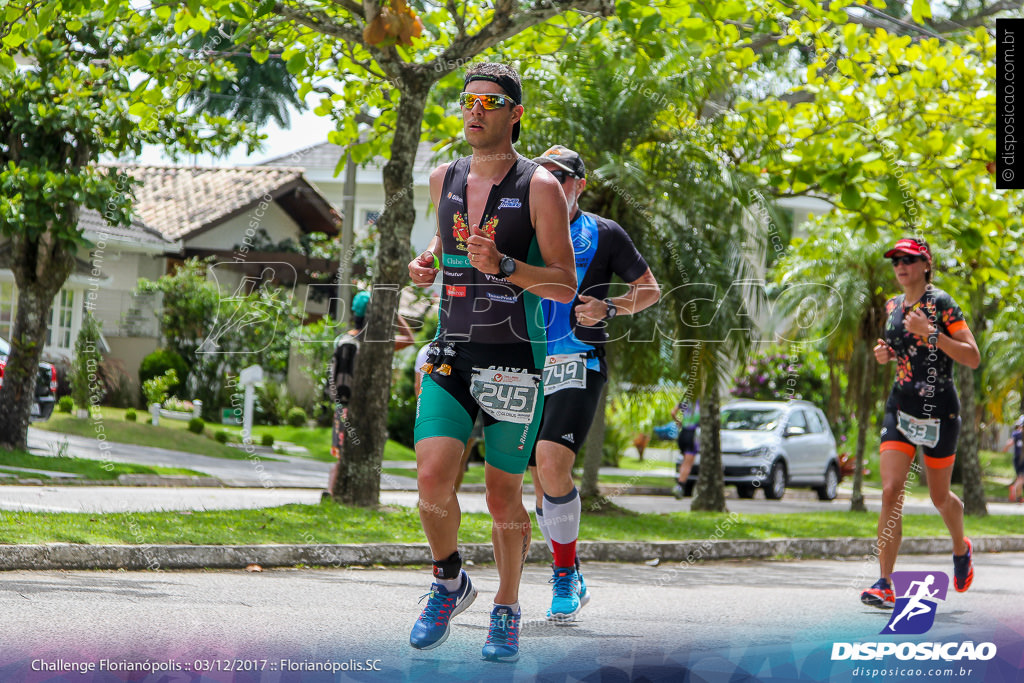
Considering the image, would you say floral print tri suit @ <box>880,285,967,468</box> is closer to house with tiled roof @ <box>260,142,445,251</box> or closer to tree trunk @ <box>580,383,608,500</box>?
tree trunk @ <box>580,383,608,500</box>

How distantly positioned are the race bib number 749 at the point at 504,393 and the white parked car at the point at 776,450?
1606cm

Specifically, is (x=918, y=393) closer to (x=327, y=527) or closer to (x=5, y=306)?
(x=327, y=527)

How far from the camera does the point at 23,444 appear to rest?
13.5 m

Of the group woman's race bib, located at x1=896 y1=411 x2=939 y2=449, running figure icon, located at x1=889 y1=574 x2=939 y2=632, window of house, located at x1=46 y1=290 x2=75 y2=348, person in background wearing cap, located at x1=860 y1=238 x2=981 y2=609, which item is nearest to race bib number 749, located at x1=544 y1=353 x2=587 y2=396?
running figure icon, located at x1=889 y1=574 x2=939 y2=632

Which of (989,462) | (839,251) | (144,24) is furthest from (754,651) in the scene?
(989,462)

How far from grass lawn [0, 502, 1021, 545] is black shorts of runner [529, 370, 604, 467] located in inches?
114

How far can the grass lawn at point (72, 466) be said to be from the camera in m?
12.7

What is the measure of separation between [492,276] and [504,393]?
1.47ft

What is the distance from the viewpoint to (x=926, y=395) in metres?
6.88

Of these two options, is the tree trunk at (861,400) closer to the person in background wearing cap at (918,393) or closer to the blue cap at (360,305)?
the blue cap at (360,305)

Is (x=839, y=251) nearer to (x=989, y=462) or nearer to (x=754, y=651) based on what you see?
(x=754, y=651)

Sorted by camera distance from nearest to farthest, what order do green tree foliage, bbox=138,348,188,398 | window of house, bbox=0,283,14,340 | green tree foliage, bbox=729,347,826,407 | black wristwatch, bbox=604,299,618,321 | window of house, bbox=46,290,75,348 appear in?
black wristwatch, bbox=604,299,618,321, window of house, bbox=0,283,14,340, window of house, bbox=46,290,75,348, green tree foliage, bbox=138,348,188,398, green tree foliage, bbox=729,347,826,407

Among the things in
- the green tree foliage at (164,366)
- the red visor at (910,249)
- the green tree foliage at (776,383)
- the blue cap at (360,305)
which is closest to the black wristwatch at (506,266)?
the red visor at (910,249)

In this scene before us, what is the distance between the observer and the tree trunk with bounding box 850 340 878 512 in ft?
51.9
